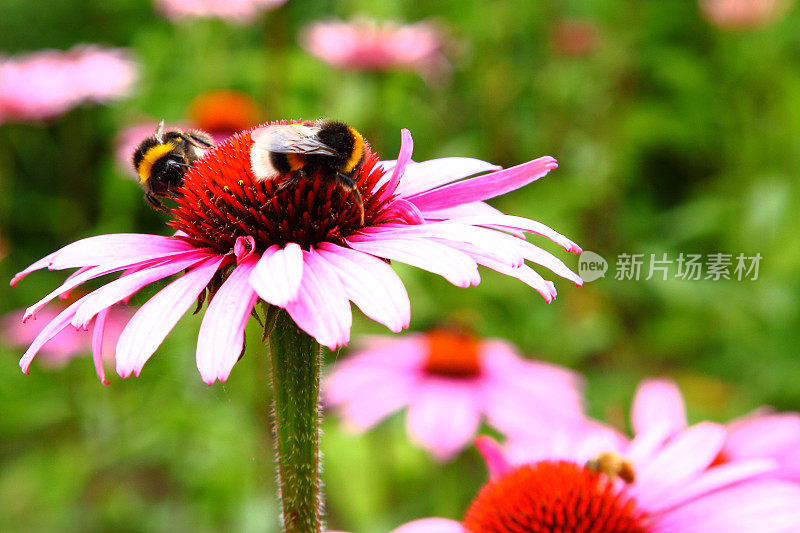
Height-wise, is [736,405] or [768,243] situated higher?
[768,243]

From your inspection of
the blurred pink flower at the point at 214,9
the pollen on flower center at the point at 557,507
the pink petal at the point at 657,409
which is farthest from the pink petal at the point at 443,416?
the blurred pink flower at the point at 214,9

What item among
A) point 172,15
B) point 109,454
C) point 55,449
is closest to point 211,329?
point 109,454

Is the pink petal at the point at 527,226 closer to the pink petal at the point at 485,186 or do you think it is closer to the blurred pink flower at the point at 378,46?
the pink petal at the point at 485,186

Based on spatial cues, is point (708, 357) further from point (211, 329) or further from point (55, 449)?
point (211, 329)

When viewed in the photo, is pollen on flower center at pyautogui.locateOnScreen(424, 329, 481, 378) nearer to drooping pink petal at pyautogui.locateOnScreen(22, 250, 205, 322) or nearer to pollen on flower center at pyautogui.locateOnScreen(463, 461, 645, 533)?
pollen on flower center at pyautogui.locateOnScreen(463, 461, 645, 533)

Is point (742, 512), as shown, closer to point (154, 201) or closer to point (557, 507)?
point (557, 507)

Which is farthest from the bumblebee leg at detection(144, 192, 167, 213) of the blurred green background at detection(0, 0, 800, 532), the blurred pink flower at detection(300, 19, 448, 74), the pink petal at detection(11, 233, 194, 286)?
the blurred pink flower at detection(300, 19, 448, 74)

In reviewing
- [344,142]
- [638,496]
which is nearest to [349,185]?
[344,142]
